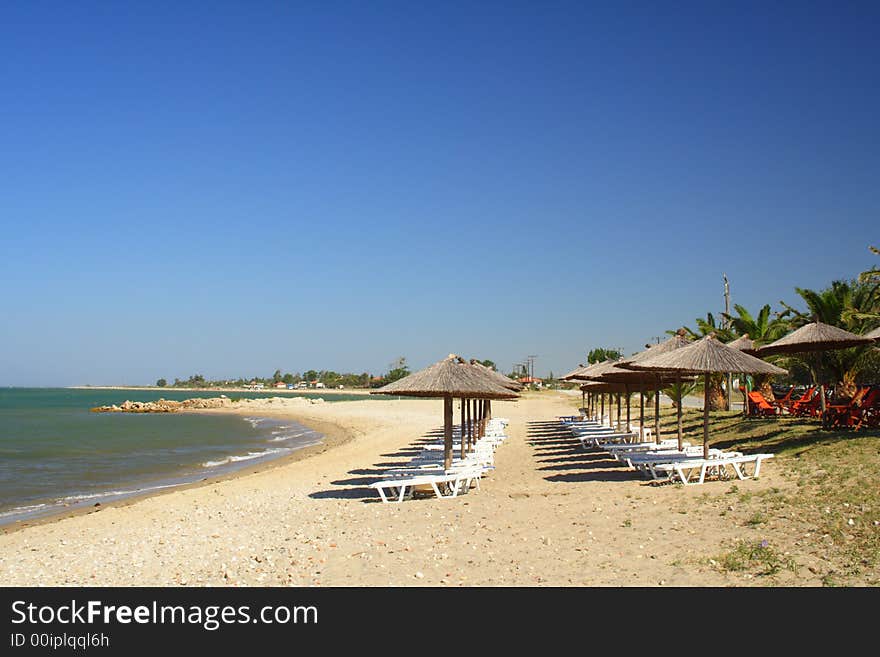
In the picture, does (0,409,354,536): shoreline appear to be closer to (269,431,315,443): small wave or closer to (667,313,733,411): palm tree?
(269,431,315,443): small wave

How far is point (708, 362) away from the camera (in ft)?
36.7

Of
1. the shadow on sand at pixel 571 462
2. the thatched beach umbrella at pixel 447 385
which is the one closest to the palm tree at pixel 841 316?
the shadow on sand at pixel 571 462

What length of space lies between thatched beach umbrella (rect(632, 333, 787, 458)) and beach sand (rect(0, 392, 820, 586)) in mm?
1625

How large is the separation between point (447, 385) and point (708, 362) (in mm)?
4322

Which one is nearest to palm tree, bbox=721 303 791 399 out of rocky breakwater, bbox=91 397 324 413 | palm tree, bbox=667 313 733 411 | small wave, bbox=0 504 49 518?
palm tree, bbox=667 313 733 411

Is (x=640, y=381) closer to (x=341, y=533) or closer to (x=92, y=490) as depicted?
(x=341, y=533)

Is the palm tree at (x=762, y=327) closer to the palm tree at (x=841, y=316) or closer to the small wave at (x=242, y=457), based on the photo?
the palm tree at (x=841, y=316)

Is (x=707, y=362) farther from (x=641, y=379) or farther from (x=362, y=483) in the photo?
(x=362, y=483)

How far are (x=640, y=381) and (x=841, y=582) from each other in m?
11.1

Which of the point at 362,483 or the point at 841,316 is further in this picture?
the point at 841,316

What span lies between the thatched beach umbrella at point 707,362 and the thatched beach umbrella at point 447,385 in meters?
2.83

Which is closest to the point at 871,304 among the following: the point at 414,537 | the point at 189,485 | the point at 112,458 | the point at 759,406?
the point at 759,406
